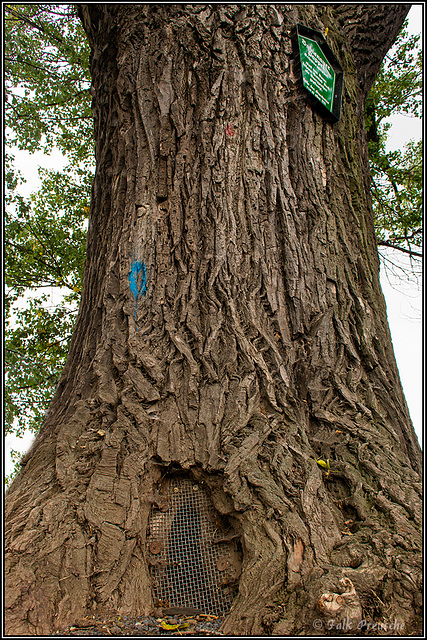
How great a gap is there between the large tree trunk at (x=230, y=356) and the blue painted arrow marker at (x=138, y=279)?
0.01 metres

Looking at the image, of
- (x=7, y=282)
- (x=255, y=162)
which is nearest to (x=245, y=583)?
(x=255, y=162)

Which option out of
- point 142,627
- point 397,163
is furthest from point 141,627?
point 397,163

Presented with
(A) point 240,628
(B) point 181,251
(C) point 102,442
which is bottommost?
(A) point 240,628

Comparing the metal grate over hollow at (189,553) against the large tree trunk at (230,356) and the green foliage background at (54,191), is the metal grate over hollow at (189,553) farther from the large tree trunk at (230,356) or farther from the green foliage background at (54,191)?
the green foliage background at (54,191)

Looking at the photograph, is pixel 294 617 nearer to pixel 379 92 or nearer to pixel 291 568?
pixel 291 568

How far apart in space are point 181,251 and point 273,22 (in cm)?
202

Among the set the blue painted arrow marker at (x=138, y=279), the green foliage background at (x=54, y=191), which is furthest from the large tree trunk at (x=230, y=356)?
the green foliage background at (x=54, y=191)

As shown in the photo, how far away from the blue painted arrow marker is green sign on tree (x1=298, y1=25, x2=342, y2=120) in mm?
1849

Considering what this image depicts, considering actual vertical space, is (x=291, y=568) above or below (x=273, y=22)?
below

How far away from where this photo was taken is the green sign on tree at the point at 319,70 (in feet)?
10.8

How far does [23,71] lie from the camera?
27.3 ft

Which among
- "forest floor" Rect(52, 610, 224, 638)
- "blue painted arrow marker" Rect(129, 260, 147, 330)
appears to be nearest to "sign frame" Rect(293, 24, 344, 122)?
"blue painted arrow marker" Rect(129, 260, 147, 330)

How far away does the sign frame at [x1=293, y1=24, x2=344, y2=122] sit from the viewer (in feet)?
10.8

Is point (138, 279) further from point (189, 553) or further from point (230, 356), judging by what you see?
point (189, 553)
